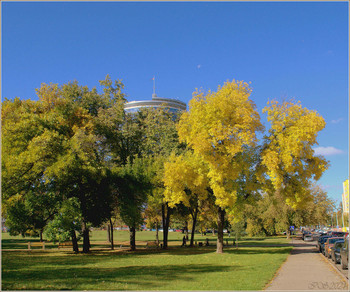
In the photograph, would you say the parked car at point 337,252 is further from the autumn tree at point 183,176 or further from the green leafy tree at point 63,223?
the green leafy tree at point 63,223

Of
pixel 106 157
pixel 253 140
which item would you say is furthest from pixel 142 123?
pixel 253 140

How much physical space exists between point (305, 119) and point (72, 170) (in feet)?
54.2

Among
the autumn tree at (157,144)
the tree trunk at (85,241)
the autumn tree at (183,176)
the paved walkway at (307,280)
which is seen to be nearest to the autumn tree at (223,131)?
the autumn tree at (183,176)

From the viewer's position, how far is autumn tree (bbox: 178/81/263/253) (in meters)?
22.8

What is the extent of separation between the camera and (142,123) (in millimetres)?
33938

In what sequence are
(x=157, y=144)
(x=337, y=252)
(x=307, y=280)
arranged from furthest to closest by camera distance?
(x=157, y=144) → (x=337, y=252) → (x=307, y=280)

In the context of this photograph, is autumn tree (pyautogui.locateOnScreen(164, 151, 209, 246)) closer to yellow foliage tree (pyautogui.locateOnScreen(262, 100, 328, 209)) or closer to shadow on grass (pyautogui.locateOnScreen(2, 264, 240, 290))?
yellow foliage tree (pyautogui.locateOnScreen(262, 100, 328, 209))

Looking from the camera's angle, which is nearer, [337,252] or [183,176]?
[337,252]

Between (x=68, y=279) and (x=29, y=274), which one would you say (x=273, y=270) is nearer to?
(x=68, y=279)

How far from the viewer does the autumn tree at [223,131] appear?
22781 millimetres

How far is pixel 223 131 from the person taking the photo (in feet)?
75.6

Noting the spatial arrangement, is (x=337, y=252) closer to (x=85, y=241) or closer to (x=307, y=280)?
(x=307, y=280)

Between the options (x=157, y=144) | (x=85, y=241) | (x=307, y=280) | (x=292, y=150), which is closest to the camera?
(x=307, y=280)

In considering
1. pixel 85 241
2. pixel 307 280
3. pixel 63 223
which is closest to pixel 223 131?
pixel 307 280
